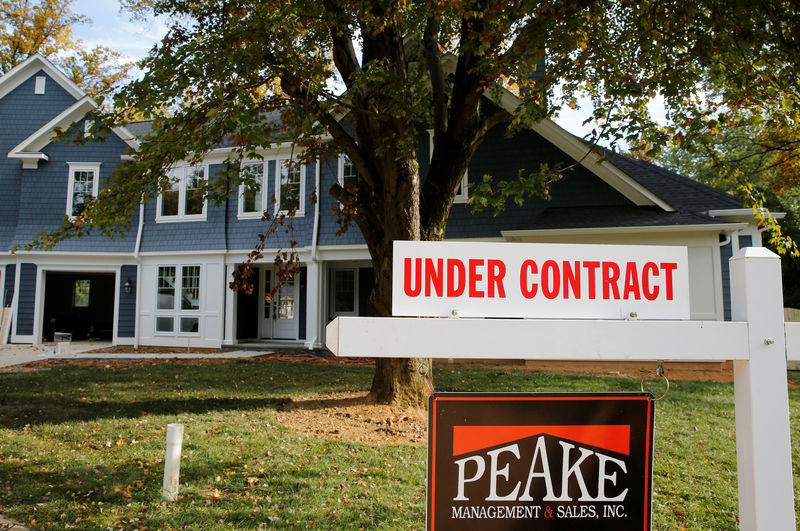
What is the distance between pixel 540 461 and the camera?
219 cm

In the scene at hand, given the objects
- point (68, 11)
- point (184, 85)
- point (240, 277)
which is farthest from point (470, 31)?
point (68, 11)

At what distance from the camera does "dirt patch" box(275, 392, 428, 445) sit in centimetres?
660

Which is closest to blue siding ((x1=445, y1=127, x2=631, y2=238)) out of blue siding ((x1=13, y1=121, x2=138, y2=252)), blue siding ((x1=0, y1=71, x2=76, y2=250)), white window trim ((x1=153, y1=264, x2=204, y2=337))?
white window trim ((x1=153, y1=264, x2=204, y2=337))

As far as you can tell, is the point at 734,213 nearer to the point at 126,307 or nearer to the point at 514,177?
the point at 514,177

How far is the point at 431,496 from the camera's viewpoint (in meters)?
2.14

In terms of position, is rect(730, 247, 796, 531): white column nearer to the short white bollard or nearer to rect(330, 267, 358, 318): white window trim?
the short white bollard

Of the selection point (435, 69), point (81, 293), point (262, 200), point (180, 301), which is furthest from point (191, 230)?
point (435, 69)

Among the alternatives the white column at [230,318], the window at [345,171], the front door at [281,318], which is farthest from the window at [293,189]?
the front door at [281,318]

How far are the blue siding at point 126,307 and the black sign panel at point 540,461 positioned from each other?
17.9 m

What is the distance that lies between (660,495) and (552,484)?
10.8ft

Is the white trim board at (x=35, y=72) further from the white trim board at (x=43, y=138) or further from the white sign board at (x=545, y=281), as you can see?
the white sign board at (x=545, y=281)

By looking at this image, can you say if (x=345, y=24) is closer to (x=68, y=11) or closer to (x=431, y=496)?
(x=431, y=496)

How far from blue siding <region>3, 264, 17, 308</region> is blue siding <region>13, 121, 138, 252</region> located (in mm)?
870

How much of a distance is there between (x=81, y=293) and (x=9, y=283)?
22.4 feet
